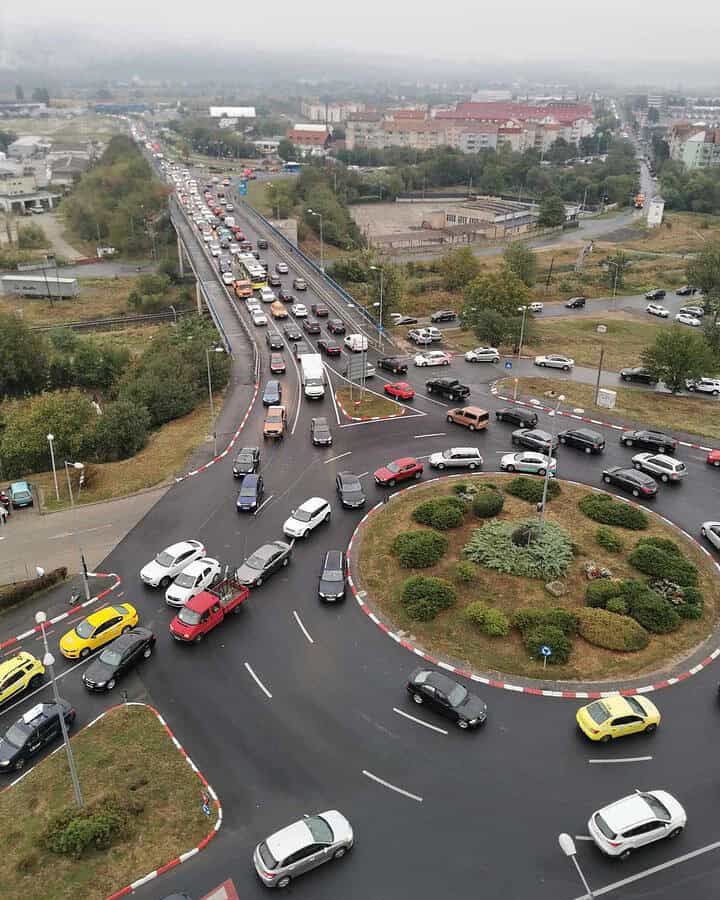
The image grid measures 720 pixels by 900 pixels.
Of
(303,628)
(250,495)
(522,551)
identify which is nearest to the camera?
(303,628)

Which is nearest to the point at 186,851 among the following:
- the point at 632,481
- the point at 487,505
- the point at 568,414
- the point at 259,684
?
the point at 259,684

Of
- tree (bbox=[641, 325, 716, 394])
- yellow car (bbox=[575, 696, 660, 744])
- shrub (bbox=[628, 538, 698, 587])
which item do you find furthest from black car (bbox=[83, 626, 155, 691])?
tree (bbox=[641, 325, 716, 394])

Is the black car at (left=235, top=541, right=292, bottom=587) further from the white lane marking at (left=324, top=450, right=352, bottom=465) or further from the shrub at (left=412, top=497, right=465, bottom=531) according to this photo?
the white lane marking at (left=324, top=450, right=352, bottom=465)

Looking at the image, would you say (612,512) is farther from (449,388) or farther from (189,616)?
(189,616)

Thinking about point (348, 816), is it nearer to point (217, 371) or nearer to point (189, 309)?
point (217, 371)

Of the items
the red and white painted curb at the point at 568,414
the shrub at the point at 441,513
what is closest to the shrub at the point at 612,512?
the shrub at the point at 441,513

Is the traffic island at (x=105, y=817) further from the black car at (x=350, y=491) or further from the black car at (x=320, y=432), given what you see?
the black car at (x=320, y=432)
